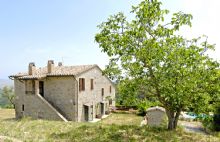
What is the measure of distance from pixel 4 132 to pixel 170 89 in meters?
7.01

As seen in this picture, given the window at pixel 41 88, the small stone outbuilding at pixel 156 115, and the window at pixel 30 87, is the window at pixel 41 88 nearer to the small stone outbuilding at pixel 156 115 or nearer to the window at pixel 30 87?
the window at pixel 30 87

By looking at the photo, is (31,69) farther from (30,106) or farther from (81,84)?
(81,84)

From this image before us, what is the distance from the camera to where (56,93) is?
1117 inches

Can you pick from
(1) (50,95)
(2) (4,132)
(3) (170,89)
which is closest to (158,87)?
(3) (170,89)

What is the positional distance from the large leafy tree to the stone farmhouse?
17.3 metres

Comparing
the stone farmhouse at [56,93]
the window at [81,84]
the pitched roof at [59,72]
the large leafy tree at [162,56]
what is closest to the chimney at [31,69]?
the stone farmhouse at [56,93]

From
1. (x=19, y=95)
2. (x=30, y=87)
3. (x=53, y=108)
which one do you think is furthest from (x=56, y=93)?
(x=19, y=95)

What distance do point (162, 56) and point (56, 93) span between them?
2085 cm

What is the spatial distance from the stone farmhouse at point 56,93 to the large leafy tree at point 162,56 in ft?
56.8

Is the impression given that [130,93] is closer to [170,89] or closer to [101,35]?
[170,89]

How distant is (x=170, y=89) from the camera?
31.2 feet

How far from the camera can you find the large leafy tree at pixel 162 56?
9266 millimetres

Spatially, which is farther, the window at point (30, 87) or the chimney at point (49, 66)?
the chimney at point (49, 66)

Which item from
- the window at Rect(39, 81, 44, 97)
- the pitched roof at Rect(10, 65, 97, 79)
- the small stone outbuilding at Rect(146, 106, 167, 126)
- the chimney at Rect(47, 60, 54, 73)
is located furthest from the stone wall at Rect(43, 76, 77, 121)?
the small stone outbuilding at Rect(146, 106, 167, 126)
